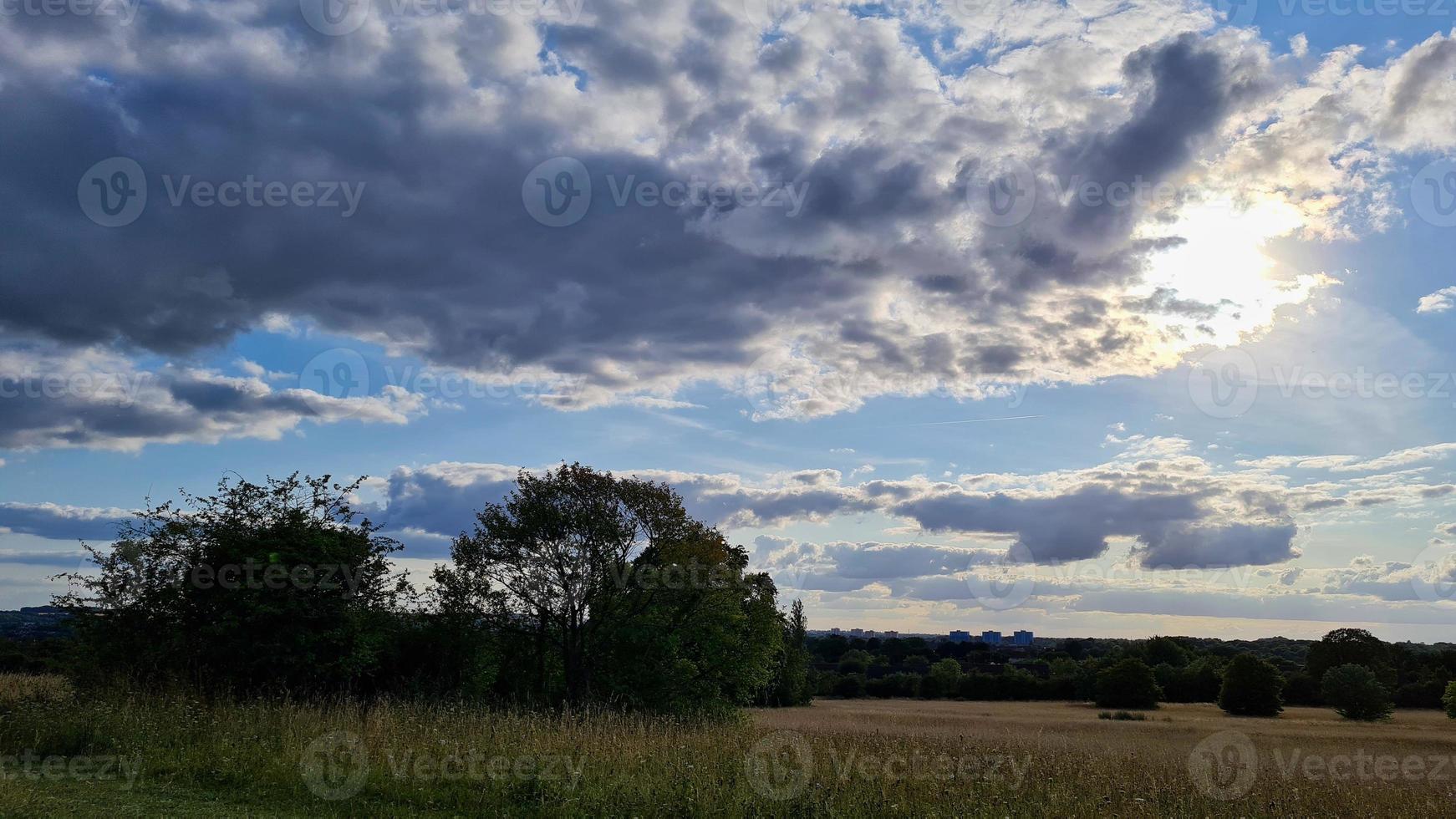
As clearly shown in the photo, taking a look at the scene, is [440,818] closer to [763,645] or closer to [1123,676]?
[763,645]

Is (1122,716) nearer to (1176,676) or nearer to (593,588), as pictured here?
(1176,676)

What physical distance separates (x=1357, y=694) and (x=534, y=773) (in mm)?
56416

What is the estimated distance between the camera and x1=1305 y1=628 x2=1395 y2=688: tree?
6088 cm

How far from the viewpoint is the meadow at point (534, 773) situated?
11180 mm

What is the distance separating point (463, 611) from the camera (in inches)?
1074

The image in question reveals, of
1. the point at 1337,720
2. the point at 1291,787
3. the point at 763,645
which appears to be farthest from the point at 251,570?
the point at 1337,720

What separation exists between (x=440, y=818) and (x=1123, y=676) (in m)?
63.8

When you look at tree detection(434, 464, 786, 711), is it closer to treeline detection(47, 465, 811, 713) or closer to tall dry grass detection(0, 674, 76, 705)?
treeline detection(47, 465, 811, 713)

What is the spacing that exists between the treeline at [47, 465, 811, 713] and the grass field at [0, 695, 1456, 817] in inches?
123

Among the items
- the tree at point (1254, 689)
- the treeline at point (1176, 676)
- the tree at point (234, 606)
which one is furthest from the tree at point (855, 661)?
the tree at point (234, 606)

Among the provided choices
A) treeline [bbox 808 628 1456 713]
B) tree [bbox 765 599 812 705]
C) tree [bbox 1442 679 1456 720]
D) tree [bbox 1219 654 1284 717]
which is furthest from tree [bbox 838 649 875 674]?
tree [bbox 1442 679 1456 720]

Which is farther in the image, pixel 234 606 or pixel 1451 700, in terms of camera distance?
pixel 1451 700

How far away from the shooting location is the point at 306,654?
19.9m

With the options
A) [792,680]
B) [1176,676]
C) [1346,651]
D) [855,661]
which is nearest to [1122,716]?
[1176,676]
